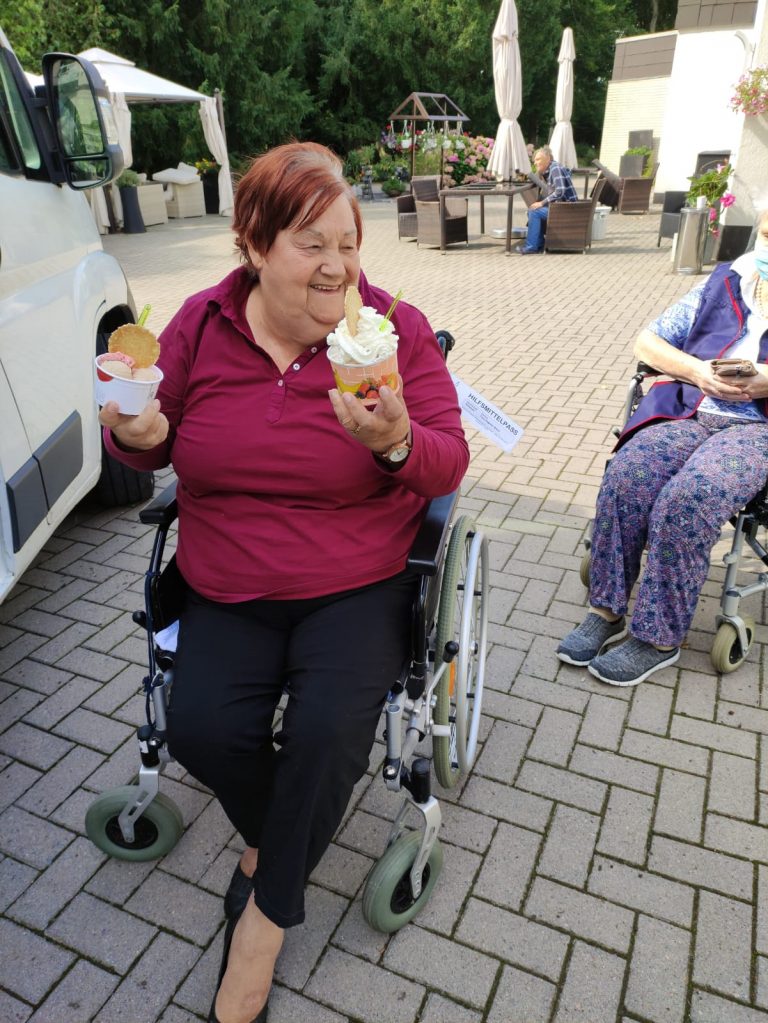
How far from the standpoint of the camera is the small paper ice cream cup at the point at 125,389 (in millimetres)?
1569

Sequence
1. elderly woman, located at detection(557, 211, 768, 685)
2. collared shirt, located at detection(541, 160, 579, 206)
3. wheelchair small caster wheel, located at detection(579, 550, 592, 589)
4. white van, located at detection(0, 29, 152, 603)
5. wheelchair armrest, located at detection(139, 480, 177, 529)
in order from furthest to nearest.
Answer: collared shirt, located at detection(541, 160, 579, 206) → wheelchair small caster wheel, located at detection(579, 550, 592, 589) → elderly woman, located at detection(557, 211, 768, 685) → white van, located at detection(0, 29, 152, 603) → wheelchair armrest, located at detection(139, 480, 177, 529)

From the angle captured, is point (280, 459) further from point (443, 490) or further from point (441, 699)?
point (441, 699)

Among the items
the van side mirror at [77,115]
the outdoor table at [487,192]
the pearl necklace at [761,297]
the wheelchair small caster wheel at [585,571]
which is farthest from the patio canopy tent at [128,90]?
the pearl necklace at [761,297]

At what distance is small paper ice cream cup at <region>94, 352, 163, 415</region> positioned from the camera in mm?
1569

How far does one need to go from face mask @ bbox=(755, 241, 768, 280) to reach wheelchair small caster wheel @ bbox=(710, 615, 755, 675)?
1211 millimetres

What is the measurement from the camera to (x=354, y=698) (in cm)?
165

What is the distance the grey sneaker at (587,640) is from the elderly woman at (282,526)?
43.0 inches

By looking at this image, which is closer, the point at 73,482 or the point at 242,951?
the point at 242,951

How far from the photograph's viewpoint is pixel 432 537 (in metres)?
1.79

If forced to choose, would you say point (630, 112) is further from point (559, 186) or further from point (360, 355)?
point (360, 355)

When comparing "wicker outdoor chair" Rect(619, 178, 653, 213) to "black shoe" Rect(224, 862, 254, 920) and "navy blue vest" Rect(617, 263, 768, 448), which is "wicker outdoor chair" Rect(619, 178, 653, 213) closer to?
"navy blue vest" Rect(617, 263, 768, 448)

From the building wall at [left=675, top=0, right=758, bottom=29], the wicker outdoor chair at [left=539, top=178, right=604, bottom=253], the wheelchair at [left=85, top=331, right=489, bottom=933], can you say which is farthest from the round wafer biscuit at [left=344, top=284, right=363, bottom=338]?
the building wall at [left=675, top=0, right=758, bottom=29]

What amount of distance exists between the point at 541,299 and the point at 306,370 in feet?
23.4

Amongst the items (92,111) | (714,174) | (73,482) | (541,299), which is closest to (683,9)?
(714,174)
